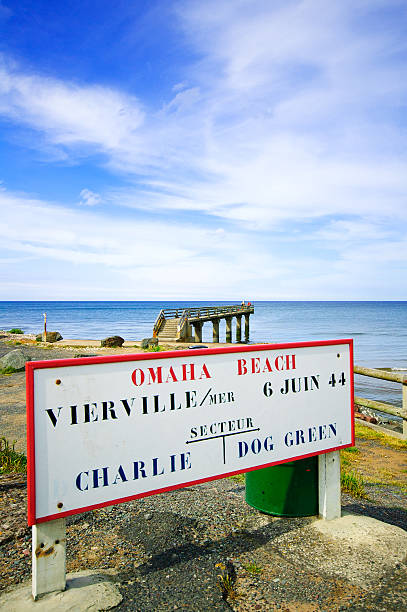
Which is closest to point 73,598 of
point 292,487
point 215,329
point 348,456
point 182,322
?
point 292,487

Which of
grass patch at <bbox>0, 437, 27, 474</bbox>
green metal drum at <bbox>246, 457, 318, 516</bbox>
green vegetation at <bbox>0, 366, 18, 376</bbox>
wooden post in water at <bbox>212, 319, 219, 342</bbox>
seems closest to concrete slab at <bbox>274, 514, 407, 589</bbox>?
green metal drum at <bbox>246, 457, 318, 516</bbox>

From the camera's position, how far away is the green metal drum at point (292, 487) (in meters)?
3.81

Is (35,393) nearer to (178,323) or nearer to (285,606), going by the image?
(285,606)

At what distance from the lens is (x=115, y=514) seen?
3953 mm

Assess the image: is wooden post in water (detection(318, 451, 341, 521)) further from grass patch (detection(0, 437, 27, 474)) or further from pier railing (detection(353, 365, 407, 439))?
pier railing (detection(353, 365, 407, 439))

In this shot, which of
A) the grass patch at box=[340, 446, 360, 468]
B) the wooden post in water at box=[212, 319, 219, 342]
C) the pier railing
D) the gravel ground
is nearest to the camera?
the gravel ground

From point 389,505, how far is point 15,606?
3.66 m

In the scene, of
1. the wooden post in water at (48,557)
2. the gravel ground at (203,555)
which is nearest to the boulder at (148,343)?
the gravel ground at (203,555)

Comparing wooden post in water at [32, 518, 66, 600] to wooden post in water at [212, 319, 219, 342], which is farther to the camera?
wooden post in water at [212, 319, 219, 342]

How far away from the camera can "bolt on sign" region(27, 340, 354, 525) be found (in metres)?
→ 2.60

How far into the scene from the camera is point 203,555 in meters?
3.23

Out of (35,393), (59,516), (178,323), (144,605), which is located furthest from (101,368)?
(178,323)

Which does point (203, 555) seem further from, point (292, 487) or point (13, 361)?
point (13, 361)

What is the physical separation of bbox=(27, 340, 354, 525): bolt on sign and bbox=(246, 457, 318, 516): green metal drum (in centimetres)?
25
